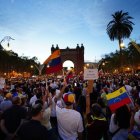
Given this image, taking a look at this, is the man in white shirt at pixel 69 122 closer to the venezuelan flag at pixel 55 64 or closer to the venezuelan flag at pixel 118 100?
the venezuelan flag at pixel 118 100

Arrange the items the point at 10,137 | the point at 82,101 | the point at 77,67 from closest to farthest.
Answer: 1. the point at 10,137
2. the point at 82,101
3. the point at 77,67

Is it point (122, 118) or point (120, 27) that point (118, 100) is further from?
point (120, 27)

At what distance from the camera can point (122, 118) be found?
5820mm

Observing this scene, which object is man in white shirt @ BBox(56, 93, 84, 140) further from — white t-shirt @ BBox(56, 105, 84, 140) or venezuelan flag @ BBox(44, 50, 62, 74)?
venezuelan flag @ BBox(44, 50, 62, 74)

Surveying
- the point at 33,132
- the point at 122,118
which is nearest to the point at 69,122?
the point at 122,118

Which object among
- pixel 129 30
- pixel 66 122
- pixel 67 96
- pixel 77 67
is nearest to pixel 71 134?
pixel 66 122

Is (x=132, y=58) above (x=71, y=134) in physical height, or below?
above

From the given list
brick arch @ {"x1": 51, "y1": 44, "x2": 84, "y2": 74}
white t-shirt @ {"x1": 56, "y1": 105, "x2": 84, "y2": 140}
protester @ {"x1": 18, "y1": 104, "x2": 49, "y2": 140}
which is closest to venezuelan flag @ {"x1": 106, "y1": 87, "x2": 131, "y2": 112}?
white t-shirt @ {"x1": 56, "y1": 105, "x2": 84, "y2": 140}

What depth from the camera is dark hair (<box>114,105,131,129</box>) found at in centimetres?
580

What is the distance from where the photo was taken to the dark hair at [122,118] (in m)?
5.80

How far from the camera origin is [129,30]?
2014 inches

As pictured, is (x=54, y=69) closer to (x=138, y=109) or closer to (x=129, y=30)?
(x=138, y=109)

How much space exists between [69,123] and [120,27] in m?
46.5

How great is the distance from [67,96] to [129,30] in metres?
46.5
